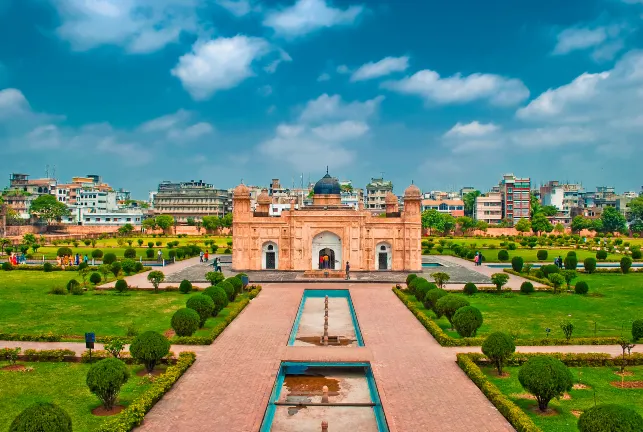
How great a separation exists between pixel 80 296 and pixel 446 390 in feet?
70.2

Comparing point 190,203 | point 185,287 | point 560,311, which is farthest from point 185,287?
point 190,203

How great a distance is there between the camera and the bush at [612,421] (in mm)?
9414

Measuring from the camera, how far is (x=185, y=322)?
18469 mm

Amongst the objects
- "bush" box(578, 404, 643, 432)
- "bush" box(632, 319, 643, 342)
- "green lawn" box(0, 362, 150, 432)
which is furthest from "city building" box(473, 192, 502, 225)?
"bush" box(578, 404, 643, 432)

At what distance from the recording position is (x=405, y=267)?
129 ft

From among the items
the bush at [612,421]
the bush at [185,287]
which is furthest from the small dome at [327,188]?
the bush at [612,421]

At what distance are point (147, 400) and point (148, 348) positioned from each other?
8.20 feet

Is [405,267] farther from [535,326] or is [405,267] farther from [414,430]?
[414,430]

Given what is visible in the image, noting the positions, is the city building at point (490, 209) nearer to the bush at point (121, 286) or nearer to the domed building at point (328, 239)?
the domed building at point (328, 239)

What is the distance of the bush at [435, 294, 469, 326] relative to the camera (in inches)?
802

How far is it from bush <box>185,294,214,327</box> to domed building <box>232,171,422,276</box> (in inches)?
716

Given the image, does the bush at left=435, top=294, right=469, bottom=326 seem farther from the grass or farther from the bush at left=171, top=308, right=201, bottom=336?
the bush at left=171, top=308, right=201, bottom=336

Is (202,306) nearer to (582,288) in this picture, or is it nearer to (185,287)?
(185,287)

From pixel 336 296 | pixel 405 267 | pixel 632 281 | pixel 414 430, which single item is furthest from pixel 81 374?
pixel 632 281
